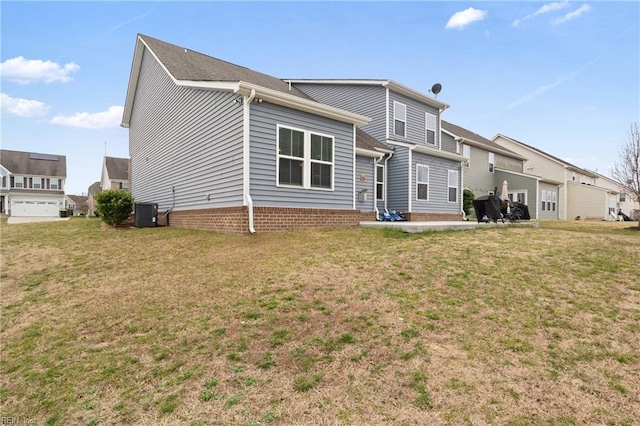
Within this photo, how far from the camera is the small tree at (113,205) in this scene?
11.8 meters

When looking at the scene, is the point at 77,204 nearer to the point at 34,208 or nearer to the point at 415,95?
the point at 34,208

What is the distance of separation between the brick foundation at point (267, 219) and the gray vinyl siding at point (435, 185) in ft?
17.5

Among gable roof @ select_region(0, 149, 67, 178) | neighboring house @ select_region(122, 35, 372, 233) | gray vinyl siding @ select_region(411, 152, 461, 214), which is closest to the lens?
neighboring house @ select_region(122, 35, 372, 233)

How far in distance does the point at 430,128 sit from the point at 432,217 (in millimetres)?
6118

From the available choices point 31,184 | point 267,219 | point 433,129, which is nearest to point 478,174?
point 433,129

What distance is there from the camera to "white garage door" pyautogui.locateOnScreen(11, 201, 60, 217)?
3925 cm

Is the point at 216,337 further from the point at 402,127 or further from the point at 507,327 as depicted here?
the point at 402,127

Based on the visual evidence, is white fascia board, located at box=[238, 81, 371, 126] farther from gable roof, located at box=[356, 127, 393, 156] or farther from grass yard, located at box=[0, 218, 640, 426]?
grass yard, located at box=[0, 218, 640, 426]

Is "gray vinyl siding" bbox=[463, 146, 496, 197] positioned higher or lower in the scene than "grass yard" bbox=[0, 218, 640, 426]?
higher

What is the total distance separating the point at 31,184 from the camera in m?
41.6

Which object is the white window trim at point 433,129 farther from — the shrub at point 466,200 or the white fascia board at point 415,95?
the shrub at point 466,200

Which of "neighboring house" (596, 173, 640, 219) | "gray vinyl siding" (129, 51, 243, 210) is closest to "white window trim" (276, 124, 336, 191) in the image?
"gray vinyl siding" (129, 51, 243, 210)

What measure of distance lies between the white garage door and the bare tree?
2060 inches

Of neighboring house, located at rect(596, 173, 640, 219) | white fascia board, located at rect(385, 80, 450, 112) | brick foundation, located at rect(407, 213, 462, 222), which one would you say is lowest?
brick foundation, located at rect(407, 213, 462, 222)
